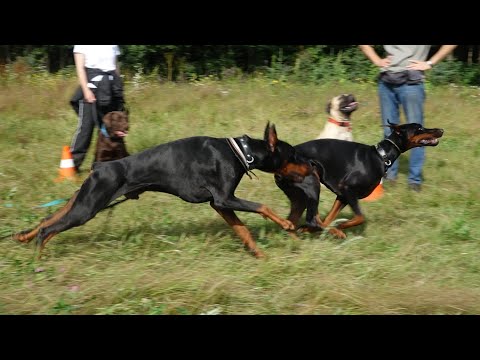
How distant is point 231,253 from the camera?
5340 mm

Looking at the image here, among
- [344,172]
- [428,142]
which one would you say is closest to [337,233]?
[344,172]

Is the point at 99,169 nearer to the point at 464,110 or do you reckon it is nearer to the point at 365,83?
the point at 464,110

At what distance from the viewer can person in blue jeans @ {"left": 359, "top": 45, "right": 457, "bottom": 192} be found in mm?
7090

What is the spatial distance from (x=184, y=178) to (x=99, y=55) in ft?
7.97

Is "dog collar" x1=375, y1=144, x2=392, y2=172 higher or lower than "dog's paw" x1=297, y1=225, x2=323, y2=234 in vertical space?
higher

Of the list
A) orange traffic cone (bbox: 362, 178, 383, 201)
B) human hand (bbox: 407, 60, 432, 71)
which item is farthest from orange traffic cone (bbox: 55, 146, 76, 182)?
human hand (bbox: 407, 60, 432, 71)

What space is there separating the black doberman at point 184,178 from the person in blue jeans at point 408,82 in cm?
259

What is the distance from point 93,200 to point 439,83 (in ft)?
39.7

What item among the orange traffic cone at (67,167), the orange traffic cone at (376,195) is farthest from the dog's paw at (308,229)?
the orange traffic cone at (67,167)

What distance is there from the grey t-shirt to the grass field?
1.52 m

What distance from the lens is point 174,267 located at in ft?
16.1

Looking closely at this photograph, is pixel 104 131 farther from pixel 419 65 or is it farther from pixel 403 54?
pixel 419 65

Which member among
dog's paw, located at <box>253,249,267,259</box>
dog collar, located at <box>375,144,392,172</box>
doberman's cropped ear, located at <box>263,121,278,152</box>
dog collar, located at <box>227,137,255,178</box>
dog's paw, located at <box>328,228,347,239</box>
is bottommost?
dog's paw, located at <box>328,228,347,239</box>

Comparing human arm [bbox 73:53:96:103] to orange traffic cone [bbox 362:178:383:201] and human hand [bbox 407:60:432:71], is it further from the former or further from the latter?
human hand [bbox 407:60:432:71]
